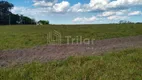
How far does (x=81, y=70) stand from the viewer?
275 inches

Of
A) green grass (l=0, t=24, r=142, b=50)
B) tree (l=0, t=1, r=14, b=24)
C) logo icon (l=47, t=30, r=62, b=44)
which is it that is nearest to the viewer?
green grass (l=0, t=24, r=142, b=50)

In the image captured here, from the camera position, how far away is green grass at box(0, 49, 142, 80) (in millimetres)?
6633

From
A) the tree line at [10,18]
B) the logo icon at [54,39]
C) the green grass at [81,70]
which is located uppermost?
the tree line at [10,18]

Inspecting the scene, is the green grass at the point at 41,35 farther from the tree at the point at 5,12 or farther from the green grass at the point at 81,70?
the tree at the point at 5,12

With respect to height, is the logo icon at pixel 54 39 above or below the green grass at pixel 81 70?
above

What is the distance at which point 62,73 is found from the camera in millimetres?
6918

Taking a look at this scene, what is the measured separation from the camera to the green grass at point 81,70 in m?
6.63

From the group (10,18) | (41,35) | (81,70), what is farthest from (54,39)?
(10,18)

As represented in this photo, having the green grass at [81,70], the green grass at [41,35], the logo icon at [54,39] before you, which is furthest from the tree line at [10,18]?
the green grass at [81,70]

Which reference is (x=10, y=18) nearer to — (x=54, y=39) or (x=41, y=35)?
(x=41, y=35)

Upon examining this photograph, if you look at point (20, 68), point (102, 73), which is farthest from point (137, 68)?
point (20, 68)

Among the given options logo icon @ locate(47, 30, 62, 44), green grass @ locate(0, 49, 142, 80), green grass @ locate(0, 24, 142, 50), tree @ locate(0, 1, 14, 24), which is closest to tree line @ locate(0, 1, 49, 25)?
tree @ locate(0, 1, 14, 24)

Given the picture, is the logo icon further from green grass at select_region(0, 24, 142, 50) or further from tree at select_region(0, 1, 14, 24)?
tree at select_region(0, 1, 14, 24)

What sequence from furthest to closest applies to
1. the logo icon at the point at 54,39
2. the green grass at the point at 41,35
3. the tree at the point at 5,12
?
1. the tree at the point at 5,12
2. the logo icon at the point at 54,39
3. the green grass at the point at 41,35
